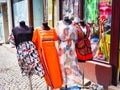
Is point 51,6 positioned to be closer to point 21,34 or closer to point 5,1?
point 21,34

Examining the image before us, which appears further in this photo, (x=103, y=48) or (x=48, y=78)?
(x=103, y=48)

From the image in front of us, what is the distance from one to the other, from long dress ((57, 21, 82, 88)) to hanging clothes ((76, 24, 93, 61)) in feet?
0.51

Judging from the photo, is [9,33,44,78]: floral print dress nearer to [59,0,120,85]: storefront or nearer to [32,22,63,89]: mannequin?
[32,22,63,89]: mannequin

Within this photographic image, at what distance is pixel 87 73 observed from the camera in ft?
14.5

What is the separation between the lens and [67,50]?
3311 mm

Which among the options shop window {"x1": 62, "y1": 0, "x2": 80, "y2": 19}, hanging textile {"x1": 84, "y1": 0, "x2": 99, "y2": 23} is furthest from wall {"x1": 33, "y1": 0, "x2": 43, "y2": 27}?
hanging textile {"x1": 84, "y1": 0, "x2": 99, "y2": 23}

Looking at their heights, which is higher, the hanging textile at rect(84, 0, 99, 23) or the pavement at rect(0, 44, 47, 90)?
the hanging textile at rect(84, 0, 99, 23)

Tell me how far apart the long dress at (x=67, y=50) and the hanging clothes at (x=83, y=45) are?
0.51 feet

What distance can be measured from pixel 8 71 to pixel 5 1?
5847 mm

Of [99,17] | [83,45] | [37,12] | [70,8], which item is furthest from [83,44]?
[37,12]

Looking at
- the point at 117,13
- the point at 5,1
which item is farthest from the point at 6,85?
the point at 5,1

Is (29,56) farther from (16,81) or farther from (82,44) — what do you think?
(16,81)

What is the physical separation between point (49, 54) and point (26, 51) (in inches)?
14.1

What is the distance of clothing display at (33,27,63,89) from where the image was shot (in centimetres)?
308
